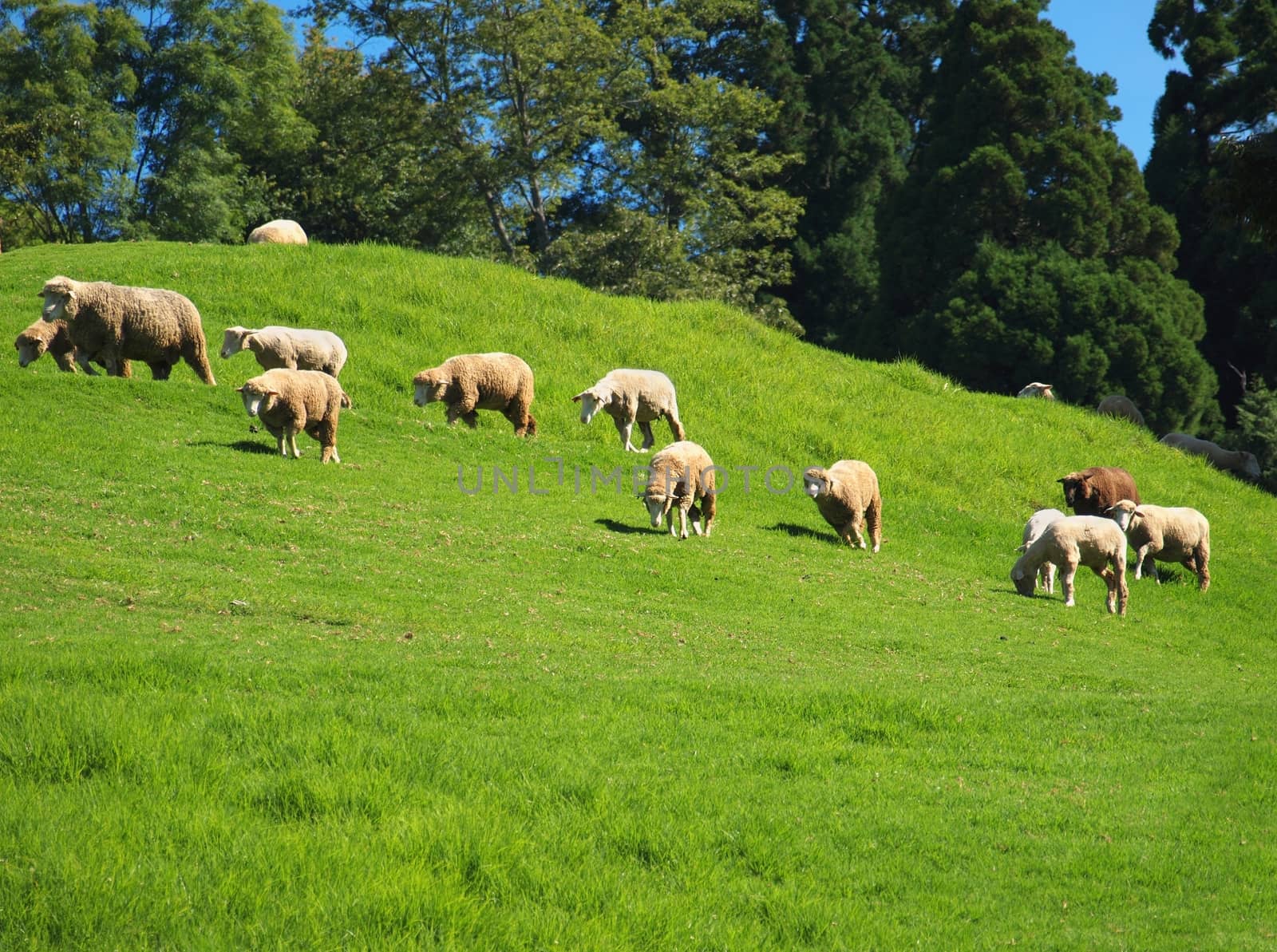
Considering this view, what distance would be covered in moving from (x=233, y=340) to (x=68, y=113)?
2988cm

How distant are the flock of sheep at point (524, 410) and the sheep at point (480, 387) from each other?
0.02m

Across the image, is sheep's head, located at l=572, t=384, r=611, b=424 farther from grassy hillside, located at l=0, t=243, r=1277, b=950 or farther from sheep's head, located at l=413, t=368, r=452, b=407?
sheep's head, located at l=413, t=368, r=452, b=407

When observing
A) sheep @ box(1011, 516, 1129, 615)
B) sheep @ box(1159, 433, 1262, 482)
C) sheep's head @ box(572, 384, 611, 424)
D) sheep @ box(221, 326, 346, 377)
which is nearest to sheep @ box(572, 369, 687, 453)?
sheep's head @ box(572, 384, 611, 424)

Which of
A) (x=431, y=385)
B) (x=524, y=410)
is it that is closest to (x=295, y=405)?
(x=431, y=385)

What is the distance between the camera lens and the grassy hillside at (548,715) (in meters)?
6.42

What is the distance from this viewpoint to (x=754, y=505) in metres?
23.7

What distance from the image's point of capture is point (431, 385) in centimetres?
2295

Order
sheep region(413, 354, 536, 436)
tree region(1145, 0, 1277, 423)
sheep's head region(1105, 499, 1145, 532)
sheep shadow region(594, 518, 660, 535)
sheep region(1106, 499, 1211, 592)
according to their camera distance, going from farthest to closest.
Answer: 1. tree region(1145, 0, 1277, 423)
2. sheep region(1106, 499, 1211, 592)
3. sheep region(413, 354, 536, 436)
4. sheep's head region(1105, 499, 1145, 532)
5. sheep shadow region(594, 518, 660, 535)

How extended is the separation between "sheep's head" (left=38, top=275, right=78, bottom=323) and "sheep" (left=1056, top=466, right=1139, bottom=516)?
1972cm

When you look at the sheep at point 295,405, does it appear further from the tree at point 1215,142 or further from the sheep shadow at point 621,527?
the tree at point 1215,142

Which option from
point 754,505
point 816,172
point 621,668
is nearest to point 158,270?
point 754,505

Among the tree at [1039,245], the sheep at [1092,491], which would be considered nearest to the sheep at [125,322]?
the sheep at [1092,491]

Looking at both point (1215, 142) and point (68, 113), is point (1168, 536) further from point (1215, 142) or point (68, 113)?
point (68, 113)

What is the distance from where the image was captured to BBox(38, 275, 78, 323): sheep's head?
20.5 metres
